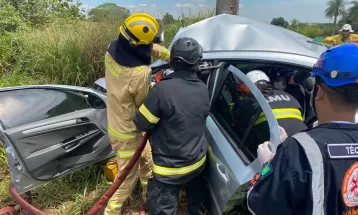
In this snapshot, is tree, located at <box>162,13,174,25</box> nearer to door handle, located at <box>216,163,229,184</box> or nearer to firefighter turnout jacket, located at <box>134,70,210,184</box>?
firefighter turnout jacket, located at <box>134,70,210,184</box>

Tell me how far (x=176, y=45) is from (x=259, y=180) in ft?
4.29

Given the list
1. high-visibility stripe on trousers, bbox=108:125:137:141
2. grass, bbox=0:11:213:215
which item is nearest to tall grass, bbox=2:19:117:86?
grass, bbox=0:11:213:215

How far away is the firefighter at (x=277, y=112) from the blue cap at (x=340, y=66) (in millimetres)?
780

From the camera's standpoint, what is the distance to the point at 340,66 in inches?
42.7

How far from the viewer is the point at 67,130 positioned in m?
2.66

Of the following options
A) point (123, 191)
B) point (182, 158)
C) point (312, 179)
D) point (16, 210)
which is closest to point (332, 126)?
point (312, 179)

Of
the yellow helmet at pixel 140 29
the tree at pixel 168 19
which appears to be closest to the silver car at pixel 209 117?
the yellow helmet at pixel 140 29

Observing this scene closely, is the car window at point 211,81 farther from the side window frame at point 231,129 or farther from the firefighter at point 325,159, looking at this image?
the firefighter at point 325,159

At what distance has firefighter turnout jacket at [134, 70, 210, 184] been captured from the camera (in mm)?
2158

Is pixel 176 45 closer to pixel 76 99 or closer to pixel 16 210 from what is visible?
pixel 76 99

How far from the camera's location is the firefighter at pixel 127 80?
2285 mm

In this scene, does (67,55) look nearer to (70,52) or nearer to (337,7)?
(70,52)

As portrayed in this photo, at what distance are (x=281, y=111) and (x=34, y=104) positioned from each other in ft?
6.91

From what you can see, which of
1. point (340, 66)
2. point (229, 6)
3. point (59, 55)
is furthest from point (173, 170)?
point (59, 55)
